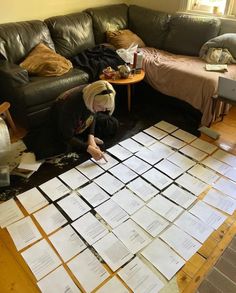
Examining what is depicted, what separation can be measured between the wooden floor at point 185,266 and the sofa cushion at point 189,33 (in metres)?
2.04

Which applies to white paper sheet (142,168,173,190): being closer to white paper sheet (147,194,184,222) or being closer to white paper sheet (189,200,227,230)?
white paper sheet (147,194,184,222)

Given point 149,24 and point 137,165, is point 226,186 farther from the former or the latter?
point 149,24

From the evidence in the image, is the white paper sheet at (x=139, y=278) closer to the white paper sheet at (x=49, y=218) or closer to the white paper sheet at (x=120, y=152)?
the white paper sheet at (x=49, y=218)

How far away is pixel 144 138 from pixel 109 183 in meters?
0.65

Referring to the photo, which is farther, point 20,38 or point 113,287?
point 20,38

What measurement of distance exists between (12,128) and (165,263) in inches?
68.8

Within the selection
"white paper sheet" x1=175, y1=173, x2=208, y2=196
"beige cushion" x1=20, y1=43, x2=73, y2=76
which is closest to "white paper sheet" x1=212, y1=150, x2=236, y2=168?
"white paper sheet" x1=175, y1=173, x2=208, y2=196

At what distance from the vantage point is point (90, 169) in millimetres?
1937

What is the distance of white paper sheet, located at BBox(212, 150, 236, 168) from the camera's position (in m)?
2.03

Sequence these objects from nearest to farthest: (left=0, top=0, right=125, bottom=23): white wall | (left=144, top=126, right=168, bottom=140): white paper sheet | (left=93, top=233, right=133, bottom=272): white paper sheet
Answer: (left=93, top=233, right=133, bottom=272): white paper sheet
(left=144, top=126, right=168, bottom=140): white paper sheet
(left=0, top=0, right=125, bottom=23): white wall

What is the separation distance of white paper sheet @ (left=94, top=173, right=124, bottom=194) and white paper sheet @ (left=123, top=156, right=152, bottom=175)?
0.18 m

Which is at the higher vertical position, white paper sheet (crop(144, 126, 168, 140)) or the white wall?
the white wall

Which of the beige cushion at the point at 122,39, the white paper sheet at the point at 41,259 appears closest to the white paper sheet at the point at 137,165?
the white paper sheet at the point at 41,259

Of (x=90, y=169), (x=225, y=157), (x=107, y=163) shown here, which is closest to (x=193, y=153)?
(x=225, y=157)
